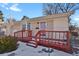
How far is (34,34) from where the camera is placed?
3.71 m

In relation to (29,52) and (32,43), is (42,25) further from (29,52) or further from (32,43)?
(29,52)

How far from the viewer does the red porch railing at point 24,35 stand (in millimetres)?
3702

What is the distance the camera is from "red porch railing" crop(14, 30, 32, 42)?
3.70m

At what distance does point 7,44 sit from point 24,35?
0.27 m

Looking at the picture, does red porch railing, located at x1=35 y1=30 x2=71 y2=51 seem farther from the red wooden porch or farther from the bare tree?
the bare tree

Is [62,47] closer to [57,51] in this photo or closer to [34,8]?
[57,51]

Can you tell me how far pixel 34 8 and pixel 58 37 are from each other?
1.60ft

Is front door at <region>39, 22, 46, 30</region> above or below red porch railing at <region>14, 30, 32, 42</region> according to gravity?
above

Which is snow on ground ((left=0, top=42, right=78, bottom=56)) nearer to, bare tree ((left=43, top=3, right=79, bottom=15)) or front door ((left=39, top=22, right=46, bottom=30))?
front door ((left=39, top=22, right=46, bottom=30))

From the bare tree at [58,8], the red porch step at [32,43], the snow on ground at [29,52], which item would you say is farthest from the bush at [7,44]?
the bare tree at [58,8]

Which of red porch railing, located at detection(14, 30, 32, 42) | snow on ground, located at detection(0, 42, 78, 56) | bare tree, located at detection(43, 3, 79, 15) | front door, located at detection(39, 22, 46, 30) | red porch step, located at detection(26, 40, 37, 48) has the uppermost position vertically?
bare tree, located at detection(43, 3, 79, 15)

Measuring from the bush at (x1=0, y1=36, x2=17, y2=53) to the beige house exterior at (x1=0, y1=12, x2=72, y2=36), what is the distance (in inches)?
2.8

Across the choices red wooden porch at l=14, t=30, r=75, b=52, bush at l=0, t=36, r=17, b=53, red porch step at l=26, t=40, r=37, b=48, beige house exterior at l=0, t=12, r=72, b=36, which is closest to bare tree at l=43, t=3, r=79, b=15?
beige house exterior at l=0, t=12, r=72, b=36

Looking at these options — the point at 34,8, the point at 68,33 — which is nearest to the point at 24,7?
the point at 34,8
